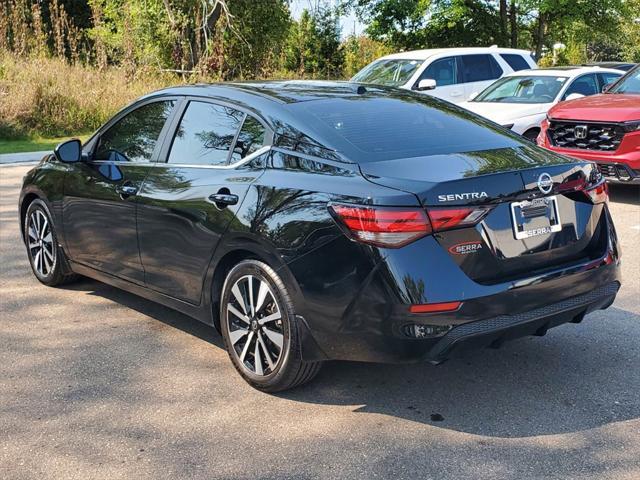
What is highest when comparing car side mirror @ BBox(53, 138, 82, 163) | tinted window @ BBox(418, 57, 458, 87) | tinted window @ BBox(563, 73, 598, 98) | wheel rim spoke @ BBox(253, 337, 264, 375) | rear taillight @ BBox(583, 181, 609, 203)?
tinted window @ BBox(418, 57, 458, 87)

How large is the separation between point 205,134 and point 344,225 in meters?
1.39

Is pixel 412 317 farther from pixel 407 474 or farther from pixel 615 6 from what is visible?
pixel 615 6

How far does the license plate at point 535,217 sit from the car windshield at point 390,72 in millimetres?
10553

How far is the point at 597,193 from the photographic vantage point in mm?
4121

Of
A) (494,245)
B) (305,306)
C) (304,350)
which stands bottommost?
(304,350)

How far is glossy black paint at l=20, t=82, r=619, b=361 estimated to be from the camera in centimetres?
348

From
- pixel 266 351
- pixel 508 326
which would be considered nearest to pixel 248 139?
pixel 266 351

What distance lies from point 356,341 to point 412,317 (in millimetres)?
310

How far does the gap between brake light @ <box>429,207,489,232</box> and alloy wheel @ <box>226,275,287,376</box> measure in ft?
3.05

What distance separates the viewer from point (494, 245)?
3.59m

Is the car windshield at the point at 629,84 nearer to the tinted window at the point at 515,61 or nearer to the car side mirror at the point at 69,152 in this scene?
the tinted window at the point at 515,61

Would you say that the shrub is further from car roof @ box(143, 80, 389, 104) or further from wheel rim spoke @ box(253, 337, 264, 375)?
wheel rim spoke @ box(253, 337, 264, 375)

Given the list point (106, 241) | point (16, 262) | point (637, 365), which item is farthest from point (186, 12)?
point (637, 365)

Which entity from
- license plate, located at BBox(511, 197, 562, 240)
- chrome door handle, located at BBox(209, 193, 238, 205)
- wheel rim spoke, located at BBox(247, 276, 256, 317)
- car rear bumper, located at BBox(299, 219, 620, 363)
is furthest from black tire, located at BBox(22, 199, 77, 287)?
license plate, located at BBox(511, 197, 562, 240)
